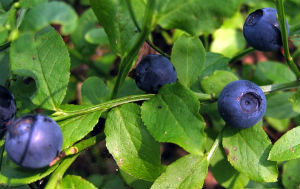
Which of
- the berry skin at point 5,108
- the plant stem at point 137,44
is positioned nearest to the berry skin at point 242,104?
the plant stem at point 137,44

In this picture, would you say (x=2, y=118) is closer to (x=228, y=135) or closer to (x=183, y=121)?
(x=183, y=121)

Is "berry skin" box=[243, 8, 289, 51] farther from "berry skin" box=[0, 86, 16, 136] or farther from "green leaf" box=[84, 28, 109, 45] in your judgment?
"berry skin" box=[0, 86, 16, 136]

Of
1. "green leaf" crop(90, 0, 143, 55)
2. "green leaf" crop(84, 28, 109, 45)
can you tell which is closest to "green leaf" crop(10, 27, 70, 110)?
"green leaf" crop(90, 0, 143, 55)

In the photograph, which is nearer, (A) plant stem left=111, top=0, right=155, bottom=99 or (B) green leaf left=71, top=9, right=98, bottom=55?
(A) plant stem left=111, top=0, right=155, bottom=99

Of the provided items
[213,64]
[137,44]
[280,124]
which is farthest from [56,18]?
[280,124]

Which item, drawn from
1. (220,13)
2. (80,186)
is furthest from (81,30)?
(220,13)

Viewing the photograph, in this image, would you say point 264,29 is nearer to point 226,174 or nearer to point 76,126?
point 226,174
